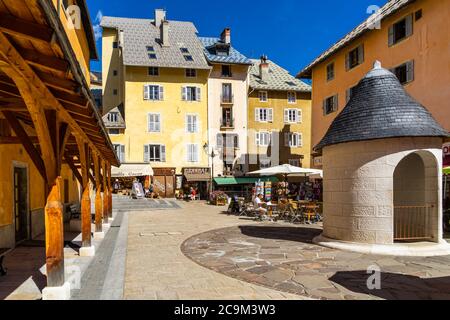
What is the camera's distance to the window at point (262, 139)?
40.6 m

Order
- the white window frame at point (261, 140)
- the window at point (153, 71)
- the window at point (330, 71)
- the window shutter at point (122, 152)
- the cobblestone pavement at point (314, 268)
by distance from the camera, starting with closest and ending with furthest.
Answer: the cobblestone pavement at point (314, 268) → the window at point (330, 71) → the window shutter at point (122, 152) → the window at point (153, 71) → the white window frame at point (261, 140)

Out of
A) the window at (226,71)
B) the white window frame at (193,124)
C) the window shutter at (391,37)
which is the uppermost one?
the window at (226,71)

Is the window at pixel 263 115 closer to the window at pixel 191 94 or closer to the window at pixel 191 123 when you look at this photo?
the window at pixel 191 94

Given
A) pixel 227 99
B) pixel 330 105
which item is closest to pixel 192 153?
pixel 227 99

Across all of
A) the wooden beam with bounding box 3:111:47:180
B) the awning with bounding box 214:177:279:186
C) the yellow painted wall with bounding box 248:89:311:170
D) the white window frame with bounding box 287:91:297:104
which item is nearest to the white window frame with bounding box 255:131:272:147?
the yellow painted wall with bounding box 248:89:311:170

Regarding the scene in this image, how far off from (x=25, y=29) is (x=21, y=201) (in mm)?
9526

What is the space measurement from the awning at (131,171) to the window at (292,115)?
55.3 feet

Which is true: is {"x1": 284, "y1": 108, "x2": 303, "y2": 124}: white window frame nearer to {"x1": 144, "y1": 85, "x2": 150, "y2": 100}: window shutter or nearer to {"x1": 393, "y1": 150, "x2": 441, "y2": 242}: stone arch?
{"x1": 144, "y1": 85, "x2": 150, "y2": 100}: window shutter

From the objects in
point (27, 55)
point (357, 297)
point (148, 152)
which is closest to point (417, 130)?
point (357, 297)

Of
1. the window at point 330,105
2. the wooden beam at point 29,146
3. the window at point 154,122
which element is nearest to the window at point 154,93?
the window at point 154,122

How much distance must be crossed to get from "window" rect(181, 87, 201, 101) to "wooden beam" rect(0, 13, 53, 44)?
114 feet

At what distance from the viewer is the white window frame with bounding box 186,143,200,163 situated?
1463 inches

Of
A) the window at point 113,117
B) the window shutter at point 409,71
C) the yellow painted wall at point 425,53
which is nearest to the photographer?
the yellow painted wall at point 425,53
